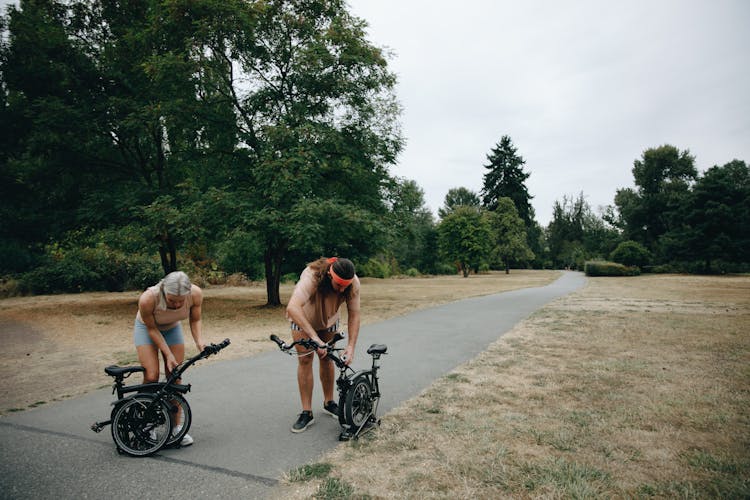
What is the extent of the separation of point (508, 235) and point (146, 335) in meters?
51.9

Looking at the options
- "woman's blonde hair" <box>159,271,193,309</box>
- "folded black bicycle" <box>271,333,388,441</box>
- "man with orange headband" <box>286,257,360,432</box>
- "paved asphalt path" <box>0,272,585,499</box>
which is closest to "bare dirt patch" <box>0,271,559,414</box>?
"paved asphalt path" <box>0,272,585,499</box>

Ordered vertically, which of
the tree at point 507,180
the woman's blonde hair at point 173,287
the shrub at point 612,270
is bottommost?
the shrub at point 612,270

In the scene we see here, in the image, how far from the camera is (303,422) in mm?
4191

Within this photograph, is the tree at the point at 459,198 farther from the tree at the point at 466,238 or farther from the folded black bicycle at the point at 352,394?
the folded black bicycle at the point at 352,394

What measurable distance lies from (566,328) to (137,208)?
13975 millimetres

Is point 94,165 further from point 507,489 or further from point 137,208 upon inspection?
point 507,489

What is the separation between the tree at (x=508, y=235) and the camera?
5156 centimetres

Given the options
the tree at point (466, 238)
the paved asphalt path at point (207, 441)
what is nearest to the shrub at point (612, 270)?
the tree at point (466, 238)

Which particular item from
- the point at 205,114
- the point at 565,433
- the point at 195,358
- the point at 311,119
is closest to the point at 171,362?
the point at 195,358

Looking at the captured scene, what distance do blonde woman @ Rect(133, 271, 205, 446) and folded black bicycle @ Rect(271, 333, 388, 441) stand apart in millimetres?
933

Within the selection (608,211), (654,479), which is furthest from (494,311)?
(608,211)

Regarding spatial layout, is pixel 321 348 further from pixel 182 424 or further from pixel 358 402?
pixel 182 424

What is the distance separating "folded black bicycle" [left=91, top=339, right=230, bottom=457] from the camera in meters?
3.58

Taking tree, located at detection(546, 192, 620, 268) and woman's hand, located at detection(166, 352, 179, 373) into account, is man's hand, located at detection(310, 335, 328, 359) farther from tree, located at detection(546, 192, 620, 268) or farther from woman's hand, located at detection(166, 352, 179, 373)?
tree, located at detection(546, 192, 620, 268)
